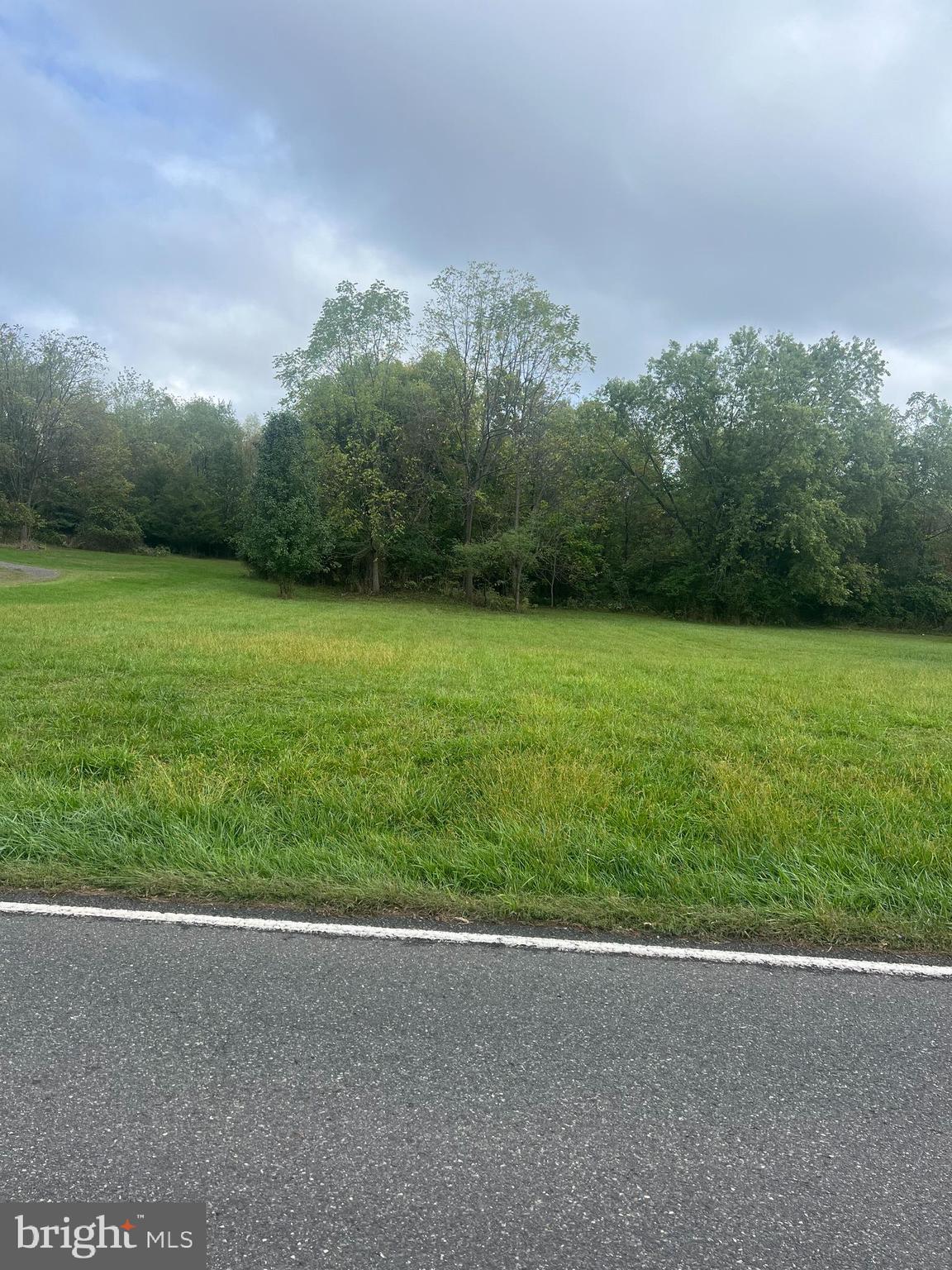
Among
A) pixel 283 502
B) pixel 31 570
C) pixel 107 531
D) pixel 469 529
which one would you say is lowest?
pixel 31 570

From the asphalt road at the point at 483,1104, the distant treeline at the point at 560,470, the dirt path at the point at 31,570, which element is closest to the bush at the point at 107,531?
the distant treeline at the point at 560,470

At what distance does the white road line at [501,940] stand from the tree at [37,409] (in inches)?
1812

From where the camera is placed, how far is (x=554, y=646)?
1653 cm

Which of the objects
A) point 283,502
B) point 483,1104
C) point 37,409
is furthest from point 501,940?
point 37,409

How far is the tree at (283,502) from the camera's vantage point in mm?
29859

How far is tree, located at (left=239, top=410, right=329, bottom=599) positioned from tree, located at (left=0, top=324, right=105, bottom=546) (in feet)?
63.1

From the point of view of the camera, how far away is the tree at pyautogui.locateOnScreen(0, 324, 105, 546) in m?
40.5

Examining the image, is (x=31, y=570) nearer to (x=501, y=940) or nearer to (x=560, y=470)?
(x=560, y=470)

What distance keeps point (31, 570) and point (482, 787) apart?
34523mm

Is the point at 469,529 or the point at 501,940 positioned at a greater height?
the point at 469,529

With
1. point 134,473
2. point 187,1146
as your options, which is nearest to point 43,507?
point 134,473

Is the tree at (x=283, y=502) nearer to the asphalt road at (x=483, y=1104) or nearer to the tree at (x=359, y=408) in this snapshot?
the tree at (x=359, y=408)

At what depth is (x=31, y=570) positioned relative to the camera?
32.6m

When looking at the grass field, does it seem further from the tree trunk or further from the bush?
the bush
